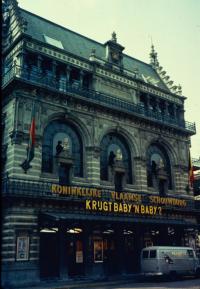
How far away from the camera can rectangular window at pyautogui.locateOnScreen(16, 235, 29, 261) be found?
24.2 m

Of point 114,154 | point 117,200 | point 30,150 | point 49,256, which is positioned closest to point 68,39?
point 114,154

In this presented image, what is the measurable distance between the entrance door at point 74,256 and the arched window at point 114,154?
6.30m

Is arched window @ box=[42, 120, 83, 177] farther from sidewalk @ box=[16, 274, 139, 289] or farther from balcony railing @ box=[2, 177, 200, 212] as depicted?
sidewalk @ box=[16, 274, 139, 289]

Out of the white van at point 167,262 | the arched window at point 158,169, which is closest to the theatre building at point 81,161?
the arched window at point 158,169

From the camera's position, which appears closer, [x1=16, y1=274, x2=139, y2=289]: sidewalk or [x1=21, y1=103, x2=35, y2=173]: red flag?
[x1=16, y1=274, x2=139, y2=289]: sidewalk

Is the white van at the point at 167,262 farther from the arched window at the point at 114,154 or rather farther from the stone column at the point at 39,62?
the stone column at the point at 39,62

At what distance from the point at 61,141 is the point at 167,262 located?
12838 millimetres

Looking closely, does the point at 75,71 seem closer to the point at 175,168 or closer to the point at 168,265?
the point at 175,168

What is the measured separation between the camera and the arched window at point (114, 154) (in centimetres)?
3200

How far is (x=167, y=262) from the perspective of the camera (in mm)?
25984

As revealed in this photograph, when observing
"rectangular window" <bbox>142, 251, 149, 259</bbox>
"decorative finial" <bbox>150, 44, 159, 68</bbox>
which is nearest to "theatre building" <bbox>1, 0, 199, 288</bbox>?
"rectangular window" <bbox>142, 251, 149, 259</bbox>

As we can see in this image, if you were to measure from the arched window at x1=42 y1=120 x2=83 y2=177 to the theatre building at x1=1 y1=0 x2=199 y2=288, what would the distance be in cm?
9

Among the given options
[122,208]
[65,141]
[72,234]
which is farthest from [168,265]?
[65,141]

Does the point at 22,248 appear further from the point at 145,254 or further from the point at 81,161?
the point at 145,254
